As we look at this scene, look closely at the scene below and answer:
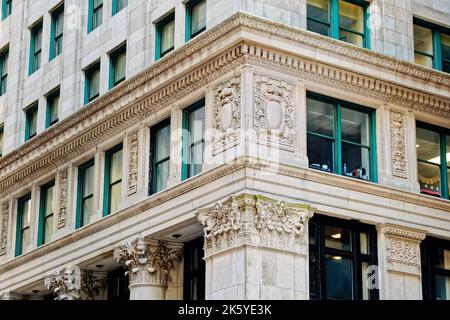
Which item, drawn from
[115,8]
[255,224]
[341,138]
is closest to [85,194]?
[115,8]

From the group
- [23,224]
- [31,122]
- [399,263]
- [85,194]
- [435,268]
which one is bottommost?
[399,263]

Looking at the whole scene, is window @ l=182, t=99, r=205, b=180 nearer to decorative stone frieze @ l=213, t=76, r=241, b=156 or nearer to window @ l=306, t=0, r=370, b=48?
decorative stone frieze @ l=213, t=76, r=241, b=156

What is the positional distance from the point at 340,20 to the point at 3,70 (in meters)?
19.6

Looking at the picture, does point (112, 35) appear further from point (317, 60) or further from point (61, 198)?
point (317, 60)

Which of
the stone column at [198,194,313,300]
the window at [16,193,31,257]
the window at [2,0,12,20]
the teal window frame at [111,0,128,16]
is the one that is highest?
the window at [2,0,12,20]

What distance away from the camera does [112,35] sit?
4488 cm

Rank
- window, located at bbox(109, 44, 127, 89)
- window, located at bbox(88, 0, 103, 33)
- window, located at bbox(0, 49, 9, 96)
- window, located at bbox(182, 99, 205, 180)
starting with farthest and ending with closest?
window, located at bbox(0, 49, 9, 96), window, located at bbox(88, 0, 103, 33), window, located at bbox(109, 44, 127, 89), window, located at bbox(182, 99, 205, 180)

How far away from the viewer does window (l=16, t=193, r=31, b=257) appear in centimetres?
4819

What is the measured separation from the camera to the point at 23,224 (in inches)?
1922

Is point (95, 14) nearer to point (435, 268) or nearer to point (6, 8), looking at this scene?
point (6, 8)

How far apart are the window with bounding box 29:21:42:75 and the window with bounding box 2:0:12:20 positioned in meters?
3.40

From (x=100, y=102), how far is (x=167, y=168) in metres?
4.79

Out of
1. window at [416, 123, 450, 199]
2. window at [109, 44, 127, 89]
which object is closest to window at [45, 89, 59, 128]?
window at [109, 44, 127, 89]

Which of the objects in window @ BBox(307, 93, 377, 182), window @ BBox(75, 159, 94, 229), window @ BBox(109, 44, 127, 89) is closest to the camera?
window @ BBox(307, 93, 377, 182)
